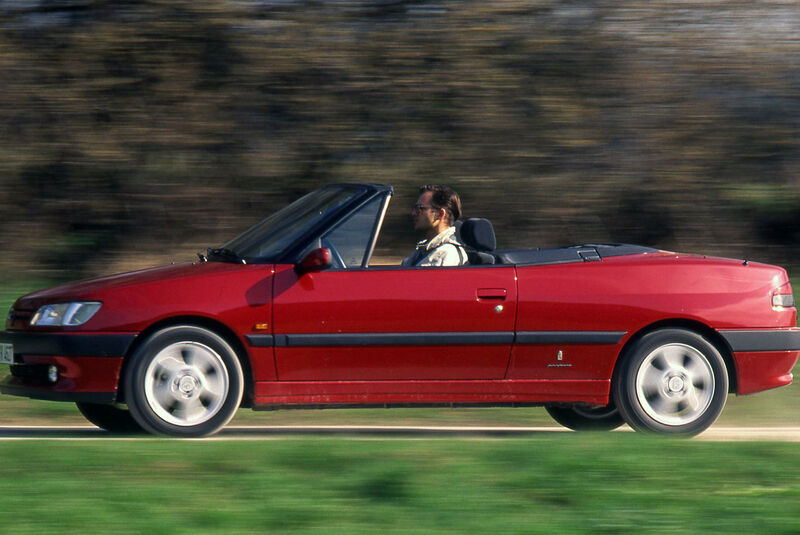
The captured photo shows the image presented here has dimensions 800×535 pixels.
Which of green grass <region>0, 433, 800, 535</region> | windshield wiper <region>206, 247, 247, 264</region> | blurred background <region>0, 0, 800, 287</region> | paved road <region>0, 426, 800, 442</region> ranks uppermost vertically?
blurred background <region>0, 0, 800, 287</region>

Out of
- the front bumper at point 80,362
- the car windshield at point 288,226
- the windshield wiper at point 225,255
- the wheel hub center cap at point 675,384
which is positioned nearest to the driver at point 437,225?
the car windshield at point 288,226

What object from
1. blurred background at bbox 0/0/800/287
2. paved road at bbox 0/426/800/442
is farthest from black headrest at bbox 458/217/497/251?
blurred background at bbox 0/0/800/287

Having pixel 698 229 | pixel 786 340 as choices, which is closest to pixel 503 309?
pixel 786 340

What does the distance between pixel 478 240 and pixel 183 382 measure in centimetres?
176

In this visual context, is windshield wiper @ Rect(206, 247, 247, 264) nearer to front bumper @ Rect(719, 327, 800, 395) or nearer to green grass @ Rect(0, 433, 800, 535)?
green grass @ Rect(0, 433, 800, 535)

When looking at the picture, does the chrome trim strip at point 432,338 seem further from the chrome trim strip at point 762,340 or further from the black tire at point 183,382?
the chrome trim strip at point 762,340

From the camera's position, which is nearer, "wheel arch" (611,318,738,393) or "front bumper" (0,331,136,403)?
"front bumper" (0,331,136,403)

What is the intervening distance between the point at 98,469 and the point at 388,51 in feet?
26.0

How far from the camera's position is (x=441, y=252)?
6.98m

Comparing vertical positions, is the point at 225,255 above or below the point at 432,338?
above

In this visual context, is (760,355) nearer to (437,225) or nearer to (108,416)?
(437,225)

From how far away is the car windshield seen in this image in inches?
269

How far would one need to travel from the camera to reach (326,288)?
664cm

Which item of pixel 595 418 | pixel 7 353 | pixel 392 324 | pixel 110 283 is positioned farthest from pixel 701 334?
pixel 7 353
